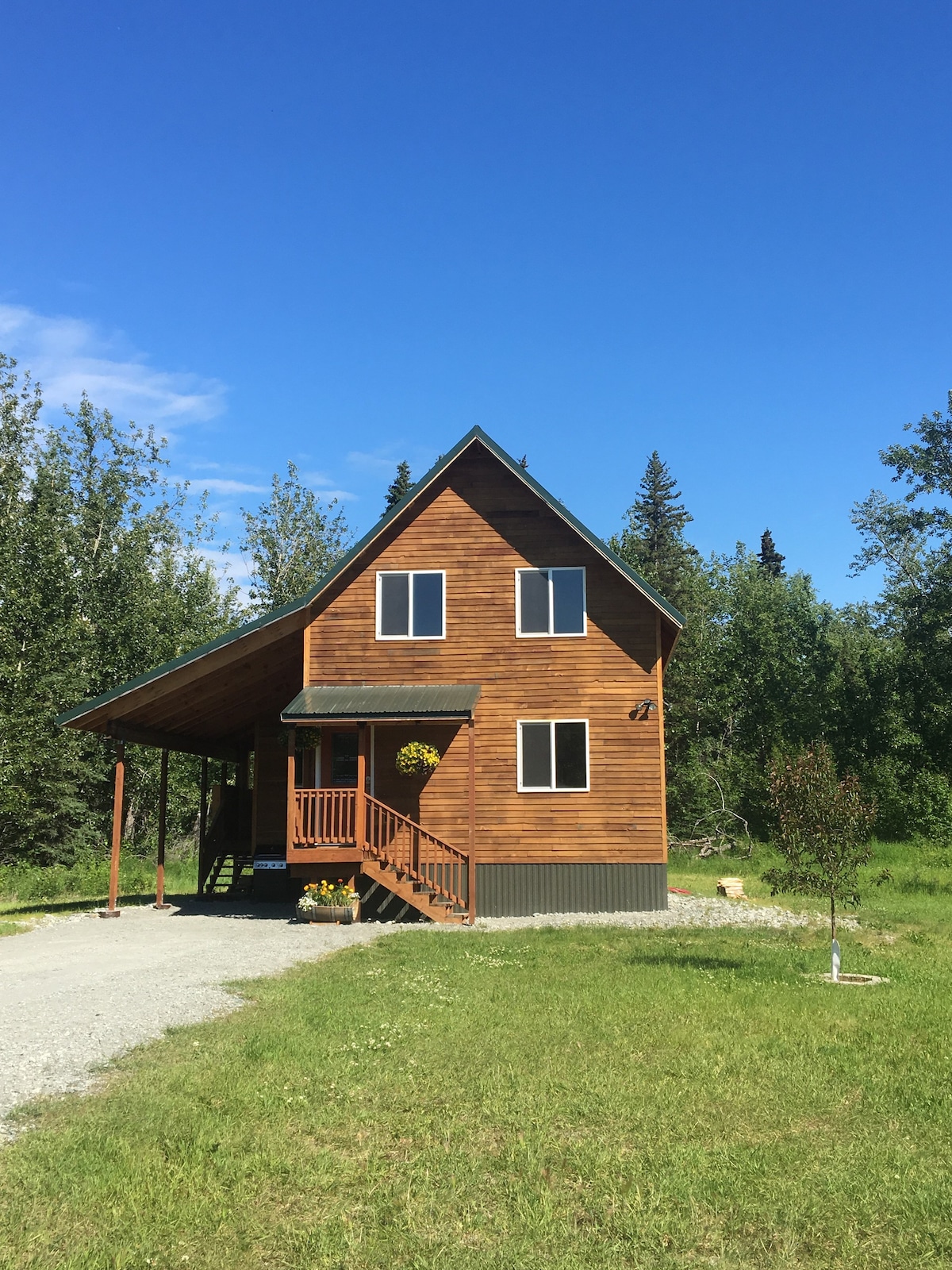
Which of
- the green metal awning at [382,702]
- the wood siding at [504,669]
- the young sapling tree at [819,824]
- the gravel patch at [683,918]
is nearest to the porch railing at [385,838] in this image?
the wood siding at [504,669]

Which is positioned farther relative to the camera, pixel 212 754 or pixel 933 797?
pixel 933 797

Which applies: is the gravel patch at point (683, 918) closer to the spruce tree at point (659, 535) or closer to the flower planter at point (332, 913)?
the flower planter at point (332, 913)

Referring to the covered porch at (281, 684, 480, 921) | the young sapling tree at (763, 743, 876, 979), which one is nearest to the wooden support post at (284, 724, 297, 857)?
the covered porch at (281, 684, 480, 921)

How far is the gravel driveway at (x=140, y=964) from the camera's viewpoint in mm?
7801

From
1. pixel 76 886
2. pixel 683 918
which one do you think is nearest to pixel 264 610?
pixel 76 886

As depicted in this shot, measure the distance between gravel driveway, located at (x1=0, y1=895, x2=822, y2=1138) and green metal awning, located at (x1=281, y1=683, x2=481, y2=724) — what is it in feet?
11.2

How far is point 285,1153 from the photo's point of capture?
5461 millimetres

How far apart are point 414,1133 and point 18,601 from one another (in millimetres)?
27134

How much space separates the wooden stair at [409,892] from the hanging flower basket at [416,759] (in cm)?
168

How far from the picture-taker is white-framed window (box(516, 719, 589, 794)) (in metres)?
18.4

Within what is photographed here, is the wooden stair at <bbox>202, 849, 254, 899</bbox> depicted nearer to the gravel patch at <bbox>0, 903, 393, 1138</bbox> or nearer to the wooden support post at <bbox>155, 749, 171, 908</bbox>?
the wooden support post at <bbox>155, 749, 171, 908</bbox>

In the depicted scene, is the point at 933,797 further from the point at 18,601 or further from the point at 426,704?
the point at 18,601

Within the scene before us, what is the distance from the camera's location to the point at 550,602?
18.9 metres

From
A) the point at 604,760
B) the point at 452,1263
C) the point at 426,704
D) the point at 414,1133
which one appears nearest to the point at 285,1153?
the point at 414,1133
